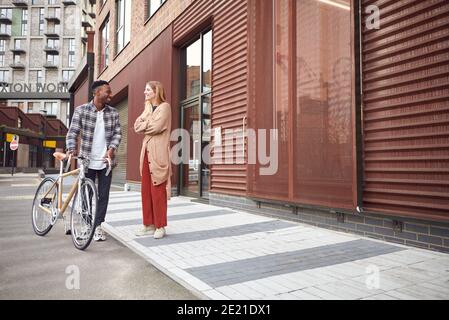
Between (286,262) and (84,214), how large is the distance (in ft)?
7.65

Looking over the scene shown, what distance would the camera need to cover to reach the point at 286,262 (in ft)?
11.4

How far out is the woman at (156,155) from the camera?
446cm

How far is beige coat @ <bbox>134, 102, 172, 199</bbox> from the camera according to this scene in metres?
4.45

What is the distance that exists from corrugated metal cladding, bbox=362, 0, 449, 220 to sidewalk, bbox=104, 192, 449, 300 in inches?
22.5

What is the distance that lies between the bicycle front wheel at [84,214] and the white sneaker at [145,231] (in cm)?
80

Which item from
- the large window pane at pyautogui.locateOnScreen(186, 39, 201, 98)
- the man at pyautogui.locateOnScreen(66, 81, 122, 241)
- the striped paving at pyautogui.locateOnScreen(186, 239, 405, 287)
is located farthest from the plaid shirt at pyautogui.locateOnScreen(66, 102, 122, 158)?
the large window pane at pyautogui.locateOnScreen(186, 39, 201, 98)

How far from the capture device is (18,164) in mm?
42094

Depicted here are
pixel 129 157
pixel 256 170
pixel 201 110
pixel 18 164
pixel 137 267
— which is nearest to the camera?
pixel 137 267

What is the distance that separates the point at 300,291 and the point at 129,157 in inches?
473

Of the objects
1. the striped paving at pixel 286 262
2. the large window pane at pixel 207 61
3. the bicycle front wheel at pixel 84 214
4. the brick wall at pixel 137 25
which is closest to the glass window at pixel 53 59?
the brick wall at pixel 137 25

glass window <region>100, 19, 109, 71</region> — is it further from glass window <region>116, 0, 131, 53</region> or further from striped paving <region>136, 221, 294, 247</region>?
striped paving <region>136, 221, 294, 247</region>

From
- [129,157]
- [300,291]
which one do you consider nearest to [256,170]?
[300,291]

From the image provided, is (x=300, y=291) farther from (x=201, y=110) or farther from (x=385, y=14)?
(x=201, y=110)
